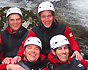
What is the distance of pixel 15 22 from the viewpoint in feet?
17.5

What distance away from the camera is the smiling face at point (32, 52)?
4.55m

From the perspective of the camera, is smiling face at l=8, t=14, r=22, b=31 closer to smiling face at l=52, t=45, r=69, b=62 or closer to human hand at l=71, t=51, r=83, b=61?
smiling face at l=52, t=45, r=69, b=62

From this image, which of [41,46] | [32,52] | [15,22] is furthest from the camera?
[15,22]

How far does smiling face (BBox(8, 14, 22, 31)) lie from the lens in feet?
17.6

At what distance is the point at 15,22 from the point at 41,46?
1407mm

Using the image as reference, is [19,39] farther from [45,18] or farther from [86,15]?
[86,15]

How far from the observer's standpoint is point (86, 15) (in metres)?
11.3

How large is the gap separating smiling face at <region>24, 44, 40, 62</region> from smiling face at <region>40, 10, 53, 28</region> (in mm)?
1047

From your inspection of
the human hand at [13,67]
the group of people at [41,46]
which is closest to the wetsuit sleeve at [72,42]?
the group of people at [41,46]

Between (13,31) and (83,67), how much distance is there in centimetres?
292

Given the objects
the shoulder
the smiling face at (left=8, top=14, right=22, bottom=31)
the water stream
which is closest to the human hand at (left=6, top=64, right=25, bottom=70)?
the smiling face at (left=8, top=14, right=22, bottom=31)

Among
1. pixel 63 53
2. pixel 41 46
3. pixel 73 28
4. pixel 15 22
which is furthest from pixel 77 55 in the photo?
pixel 73 28

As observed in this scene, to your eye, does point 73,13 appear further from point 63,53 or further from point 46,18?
point 63,53

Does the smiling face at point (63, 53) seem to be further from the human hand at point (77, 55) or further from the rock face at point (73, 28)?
the rock face at point (73, 28)
